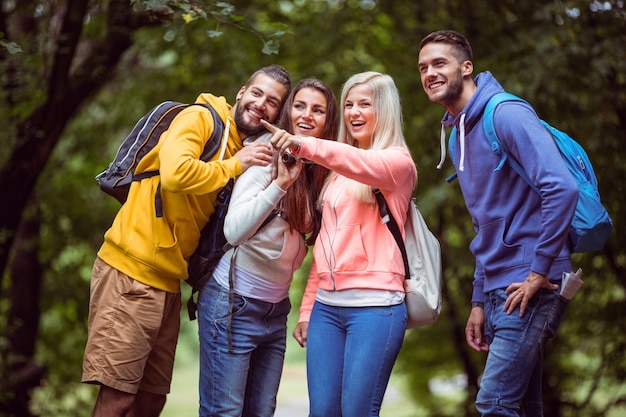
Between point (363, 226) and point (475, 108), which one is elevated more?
point (475, 108)

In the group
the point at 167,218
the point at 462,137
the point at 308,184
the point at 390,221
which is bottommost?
the point at 167,218

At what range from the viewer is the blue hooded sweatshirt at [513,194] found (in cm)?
272

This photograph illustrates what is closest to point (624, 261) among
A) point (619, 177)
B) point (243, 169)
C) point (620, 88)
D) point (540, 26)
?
point (619, 177)

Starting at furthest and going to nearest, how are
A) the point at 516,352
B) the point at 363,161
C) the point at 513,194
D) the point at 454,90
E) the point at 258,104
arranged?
the point at 258,104, the point at 454,90, the point at 363,161, the point at 513,194, the point at 516,352

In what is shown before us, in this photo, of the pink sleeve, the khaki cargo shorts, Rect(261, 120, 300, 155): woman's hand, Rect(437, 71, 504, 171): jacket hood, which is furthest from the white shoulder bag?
the khaki cargo shorts

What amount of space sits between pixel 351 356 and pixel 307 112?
104cm

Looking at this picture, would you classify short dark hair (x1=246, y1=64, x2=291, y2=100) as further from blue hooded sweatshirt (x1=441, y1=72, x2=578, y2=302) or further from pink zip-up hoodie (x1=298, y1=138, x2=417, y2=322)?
blue hooded sweatshirt (x1=441, y1=72, x2=578, y2=302)

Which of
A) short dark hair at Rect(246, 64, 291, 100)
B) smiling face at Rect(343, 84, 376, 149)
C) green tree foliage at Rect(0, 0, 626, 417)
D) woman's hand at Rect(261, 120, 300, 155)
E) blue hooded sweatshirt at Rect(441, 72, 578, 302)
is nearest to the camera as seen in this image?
blue hooded sweatshirt at Rect(441, 72, 578, 302)

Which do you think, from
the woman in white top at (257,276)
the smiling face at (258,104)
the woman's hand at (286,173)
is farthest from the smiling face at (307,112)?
the woman's hand at (286,173)

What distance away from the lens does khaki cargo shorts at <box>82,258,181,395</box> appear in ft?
10.4

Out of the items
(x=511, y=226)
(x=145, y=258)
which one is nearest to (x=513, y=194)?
(x=511, y=226)

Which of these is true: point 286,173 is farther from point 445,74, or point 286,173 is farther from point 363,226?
point 445,74

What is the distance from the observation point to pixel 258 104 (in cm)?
335

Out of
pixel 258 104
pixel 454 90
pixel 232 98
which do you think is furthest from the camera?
pixel 232 98
